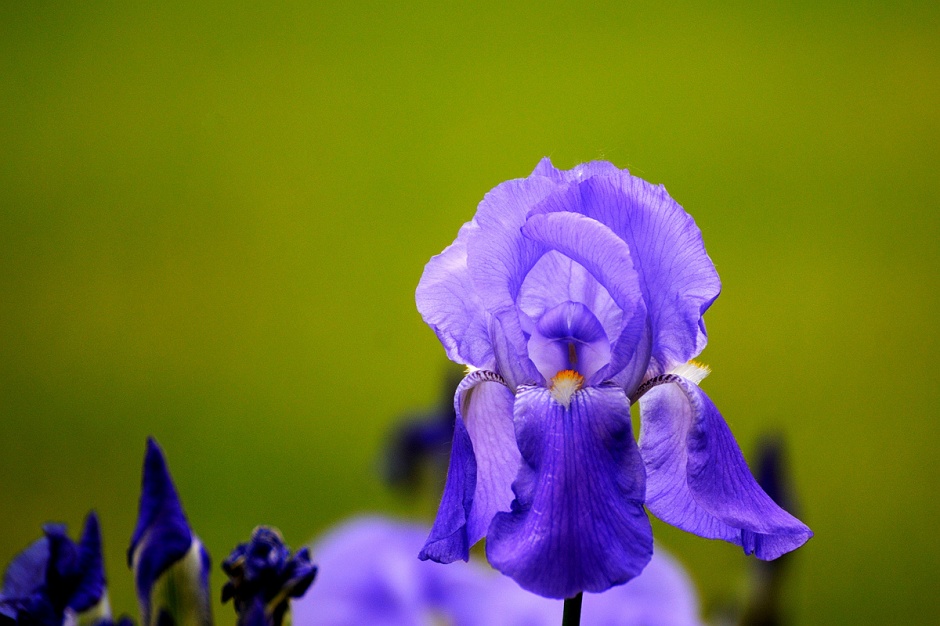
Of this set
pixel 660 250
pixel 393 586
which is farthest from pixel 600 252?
pixel 393 586

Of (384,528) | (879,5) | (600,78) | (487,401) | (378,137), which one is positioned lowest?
(384,528)

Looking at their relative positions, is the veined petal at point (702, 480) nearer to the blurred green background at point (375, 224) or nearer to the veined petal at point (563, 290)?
the veined petal at point (563, 290)

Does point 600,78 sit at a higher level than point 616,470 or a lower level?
higher

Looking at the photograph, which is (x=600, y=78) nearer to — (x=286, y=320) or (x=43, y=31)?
(x=286, y=320)

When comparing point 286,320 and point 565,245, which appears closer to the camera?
point 565,245

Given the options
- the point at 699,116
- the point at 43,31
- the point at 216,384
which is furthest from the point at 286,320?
the point at 699,116

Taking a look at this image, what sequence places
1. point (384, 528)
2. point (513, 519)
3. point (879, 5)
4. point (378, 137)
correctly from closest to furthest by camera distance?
point (513, 519)
point (384, 528)
point (879, 5)
point (378, 137)

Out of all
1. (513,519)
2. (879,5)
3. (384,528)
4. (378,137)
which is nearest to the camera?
(513,519)
